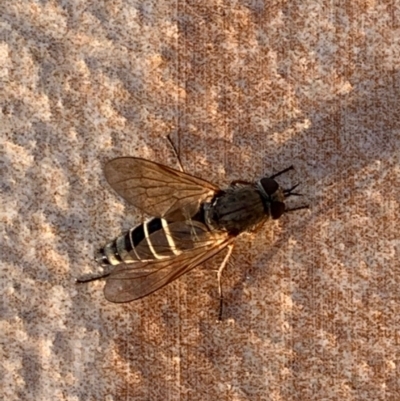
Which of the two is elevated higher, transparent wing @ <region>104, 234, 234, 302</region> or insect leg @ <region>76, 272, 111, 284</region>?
insect leg @ <region>76, 272, 111, 284</region>

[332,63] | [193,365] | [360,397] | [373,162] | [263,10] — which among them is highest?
[263,10]

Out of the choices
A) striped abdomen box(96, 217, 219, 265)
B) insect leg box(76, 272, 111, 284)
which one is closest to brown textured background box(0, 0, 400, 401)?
insect leg box(76, 272, 111, 284)

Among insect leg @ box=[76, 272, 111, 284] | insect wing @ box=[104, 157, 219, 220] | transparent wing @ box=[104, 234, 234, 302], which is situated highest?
insect wing @ box=[104, 157, 219, 220]

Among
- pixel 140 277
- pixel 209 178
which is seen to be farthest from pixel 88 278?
pixel 209 178

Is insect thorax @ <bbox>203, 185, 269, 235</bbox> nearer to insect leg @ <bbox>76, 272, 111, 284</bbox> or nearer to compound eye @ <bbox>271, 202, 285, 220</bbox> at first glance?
compound eye @ <bbox>271, 202, 285, 220</bbox>

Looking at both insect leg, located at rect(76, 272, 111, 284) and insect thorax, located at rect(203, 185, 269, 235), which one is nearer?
insect thorax, located at rect(203, 185, 269, 235)

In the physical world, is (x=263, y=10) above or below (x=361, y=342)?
above

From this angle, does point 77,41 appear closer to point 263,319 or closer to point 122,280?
point 122,280

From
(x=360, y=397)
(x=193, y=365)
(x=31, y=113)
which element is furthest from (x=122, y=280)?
(x=360, y=397)
